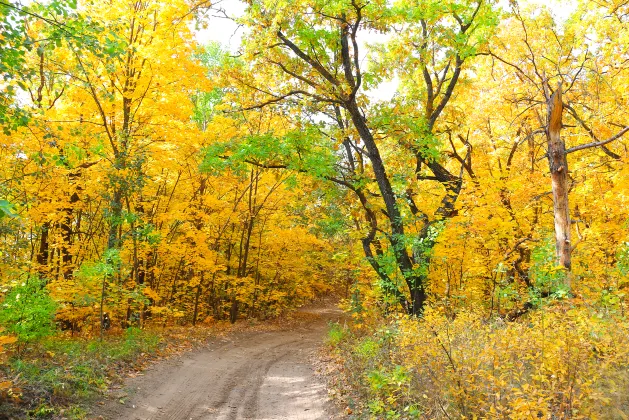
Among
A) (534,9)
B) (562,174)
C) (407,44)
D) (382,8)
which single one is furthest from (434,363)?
(534,9)

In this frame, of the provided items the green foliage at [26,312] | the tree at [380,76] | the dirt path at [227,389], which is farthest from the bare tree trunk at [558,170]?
the green foliage at [26,312]

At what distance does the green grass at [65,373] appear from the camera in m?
6.24

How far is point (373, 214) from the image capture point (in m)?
14.6

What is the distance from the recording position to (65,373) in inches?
294

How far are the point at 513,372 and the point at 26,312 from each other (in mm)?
8646

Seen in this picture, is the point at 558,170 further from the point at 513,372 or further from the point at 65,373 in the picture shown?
the point at 65,373

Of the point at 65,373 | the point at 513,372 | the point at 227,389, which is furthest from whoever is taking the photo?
the point at 227,389

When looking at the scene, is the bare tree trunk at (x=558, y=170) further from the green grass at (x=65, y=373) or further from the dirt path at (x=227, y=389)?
the green grass at (x=65, y=373)

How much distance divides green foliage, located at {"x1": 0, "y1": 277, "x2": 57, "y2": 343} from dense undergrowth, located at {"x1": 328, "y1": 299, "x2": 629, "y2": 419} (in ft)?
21.1

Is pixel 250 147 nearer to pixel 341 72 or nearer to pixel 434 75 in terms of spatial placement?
pixel 341 72

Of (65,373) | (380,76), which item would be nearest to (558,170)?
(380,76)

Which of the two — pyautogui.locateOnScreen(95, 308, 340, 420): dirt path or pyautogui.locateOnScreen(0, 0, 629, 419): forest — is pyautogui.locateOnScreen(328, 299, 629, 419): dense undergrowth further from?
pyautogui.locateOnScreen(95, 308, 340, 420): dirt path

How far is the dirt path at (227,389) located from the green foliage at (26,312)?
2.20m

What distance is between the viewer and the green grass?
20.5 feet
